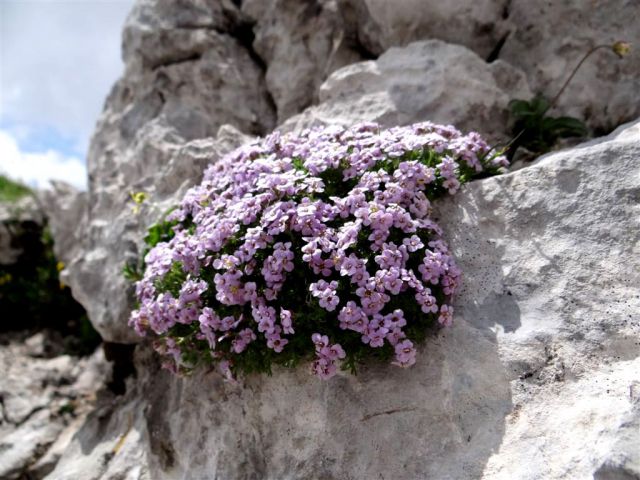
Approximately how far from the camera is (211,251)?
4262 millimetres

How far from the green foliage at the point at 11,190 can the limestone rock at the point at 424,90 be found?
8245mm

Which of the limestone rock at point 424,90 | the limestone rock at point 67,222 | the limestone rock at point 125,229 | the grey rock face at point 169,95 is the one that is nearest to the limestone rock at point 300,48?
the grey rock face at point 169,95

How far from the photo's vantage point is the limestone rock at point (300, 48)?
753cm

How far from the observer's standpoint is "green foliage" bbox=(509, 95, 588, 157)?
5.59m

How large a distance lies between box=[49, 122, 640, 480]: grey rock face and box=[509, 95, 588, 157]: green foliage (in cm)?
114

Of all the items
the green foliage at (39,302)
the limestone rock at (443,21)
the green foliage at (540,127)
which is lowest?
the green foliage at (39,302)

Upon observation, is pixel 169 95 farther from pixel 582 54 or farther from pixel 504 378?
pixel 504 378

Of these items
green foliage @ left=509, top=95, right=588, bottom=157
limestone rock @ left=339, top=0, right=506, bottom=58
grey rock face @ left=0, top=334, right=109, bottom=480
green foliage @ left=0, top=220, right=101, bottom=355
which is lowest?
grey rock face @ left=0, top=334, right=109, bottom=480

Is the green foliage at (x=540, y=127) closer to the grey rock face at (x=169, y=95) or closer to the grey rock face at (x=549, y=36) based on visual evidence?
the grey rock face at (x=549, y=36)

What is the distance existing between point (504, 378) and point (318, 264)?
1.42 meters

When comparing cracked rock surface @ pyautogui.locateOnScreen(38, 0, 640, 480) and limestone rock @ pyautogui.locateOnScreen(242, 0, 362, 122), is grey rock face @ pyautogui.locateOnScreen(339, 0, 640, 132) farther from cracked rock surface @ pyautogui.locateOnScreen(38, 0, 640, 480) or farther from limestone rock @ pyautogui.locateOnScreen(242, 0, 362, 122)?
limestone rock @ pyautogui.locateOnScreen(242, 0, 362, 122)

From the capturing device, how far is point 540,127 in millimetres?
5621

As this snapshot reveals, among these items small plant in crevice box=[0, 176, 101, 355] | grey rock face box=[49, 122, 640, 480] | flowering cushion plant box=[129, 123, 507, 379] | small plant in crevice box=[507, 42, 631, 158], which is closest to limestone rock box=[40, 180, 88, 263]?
small plant in crevice box=[0, 176, 101, 355]

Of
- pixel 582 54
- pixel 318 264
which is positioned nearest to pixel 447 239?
pixel 318 264
